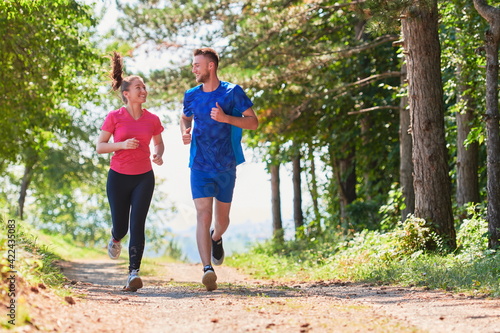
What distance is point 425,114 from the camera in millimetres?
10234

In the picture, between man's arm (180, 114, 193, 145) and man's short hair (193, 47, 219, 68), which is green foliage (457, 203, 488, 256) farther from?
man's short hair (193, 47, 219, 68)

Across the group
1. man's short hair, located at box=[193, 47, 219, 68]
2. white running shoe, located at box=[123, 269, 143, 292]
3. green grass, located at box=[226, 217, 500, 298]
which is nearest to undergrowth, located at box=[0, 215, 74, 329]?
white running shoe, located at box=[123, 269, 143, 292]

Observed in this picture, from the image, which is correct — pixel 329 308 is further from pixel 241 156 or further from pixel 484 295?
pixel 241 156

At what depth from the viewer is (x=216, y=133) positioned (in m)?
7.45

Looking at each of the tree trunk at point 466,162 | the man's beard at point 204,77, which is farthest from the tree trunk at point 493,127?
the man's beard at point 204,77

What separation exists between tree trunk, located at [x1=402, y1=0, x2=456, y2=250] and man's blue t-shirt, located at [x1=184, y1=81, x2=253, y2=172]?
3.79 meters

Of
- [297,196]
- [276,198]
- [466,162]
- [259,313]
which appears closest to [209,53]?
[259,313]

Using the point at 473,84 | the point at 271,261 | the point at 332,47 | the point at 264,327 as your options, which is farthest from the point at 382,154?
the point at 264,327

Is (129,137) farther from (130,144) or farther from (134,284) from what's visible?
(134,284)

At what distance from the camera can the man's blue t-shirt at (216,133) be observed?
24.4 feet

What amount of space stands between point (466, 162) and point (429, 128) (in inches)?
156

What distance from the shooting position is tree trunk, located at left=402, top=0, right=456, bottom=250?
1017 cm

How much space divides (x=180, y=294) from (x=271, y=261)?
9.57m

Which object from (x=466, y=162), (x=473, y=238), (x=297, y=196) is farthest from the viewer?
(x=297, y=196)
